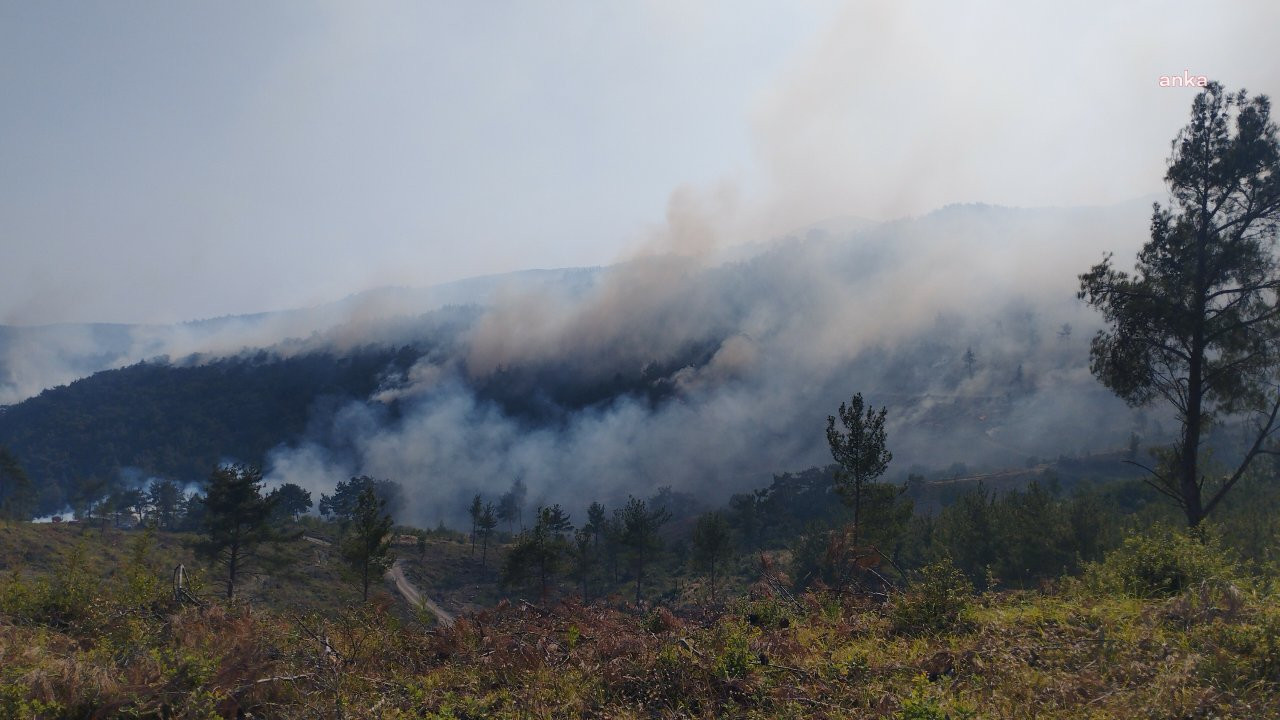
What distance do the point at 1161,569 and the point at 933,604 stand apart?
4701 mm

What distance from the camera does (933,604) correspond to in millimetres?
10234

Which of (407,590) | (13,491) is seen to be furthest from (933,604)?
(13,491)

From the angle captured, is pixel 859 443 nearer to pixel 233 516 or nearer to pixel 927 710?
pixel 927 710

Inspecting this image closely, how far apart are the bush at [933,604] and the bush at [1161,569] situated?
3.24 m

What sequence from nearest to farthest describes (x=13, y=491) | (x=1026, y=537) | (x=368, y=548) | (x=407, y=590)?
(x=1026, y=537) → (x=368, y=548) → (x=407, y=590) → (x=13, y=491)

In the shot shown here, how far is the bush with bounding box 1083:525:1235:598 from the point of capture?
1095 centimetres

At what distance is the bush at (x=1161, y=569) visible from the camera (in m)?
11.0

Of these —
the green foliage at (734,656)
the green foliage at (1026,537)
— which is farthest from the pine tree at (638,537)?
the green foliage at (734,656)

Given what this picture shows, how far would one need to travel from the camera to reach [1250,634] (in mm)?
7512

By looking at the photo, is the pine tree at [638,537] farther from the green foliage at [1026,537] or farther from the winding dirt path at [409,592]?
the green foliage at [1026,537]

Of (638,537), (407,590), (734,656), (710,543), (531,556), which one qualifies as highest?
(734,656)

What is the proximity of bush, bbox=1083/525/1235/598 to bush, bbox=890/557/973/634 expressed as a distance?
3.24 meters

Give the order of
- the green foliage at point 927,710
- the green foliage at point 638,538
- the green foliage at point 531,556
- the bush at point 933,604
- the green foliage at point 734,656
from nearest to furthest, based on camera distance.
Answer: the green foliage at point 927,710, the green foliage at point 734,656, the bush at point 933,604, the green foliage at point 531,556, the green foliage at point 638,538

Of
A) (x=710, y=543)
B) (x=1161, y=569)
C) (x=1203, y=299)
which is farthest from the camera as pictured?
(x=710, y=543)
